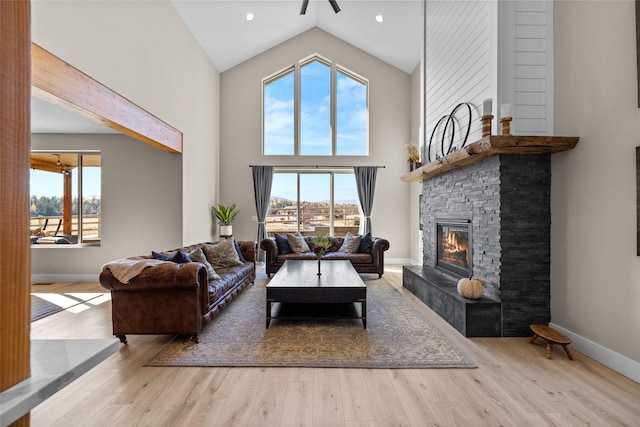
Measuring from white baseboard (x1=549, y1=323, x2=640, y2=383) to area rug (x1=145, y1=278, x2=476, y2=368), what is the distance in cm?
108

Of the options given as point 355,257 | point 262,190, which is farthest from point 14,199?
point 262,190

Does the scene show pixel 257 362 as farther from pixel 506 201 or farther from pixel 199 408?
pixel 506 201

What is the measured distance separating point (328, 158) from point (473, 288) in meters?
5.18

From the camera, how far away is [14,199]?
57 cm

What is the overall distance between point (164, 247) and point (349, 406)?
4.59m

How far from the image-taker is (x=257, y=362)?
271cm

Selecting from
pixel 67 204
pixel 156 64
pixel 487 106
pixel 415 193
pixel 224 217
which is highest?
pixel 156 64

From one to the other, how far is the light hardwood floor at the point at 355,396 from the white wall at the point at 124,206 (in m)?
3.19

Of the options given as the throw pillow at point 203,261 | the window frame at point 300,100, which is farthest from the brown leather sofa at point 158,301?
the window frame at point 300,100

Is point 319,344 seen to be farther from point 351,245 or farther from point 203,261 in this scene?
point 351,245

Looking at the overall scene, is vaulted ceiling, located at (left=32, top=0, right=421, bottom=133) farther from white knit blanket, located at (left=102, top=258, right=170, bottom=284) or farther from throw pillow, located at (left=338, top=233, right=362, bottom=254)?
throw pillow, located at (left=338, top=233, right=362, bottom=254)

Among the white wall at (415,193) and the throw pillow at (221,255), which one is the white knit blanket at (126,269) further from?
the white wall at (415,193)

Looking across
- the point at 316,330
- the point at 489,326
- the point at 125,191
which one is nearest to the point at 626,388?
the point at 489,326

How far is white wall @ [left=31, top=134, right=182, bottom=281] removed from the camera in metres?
5.59
